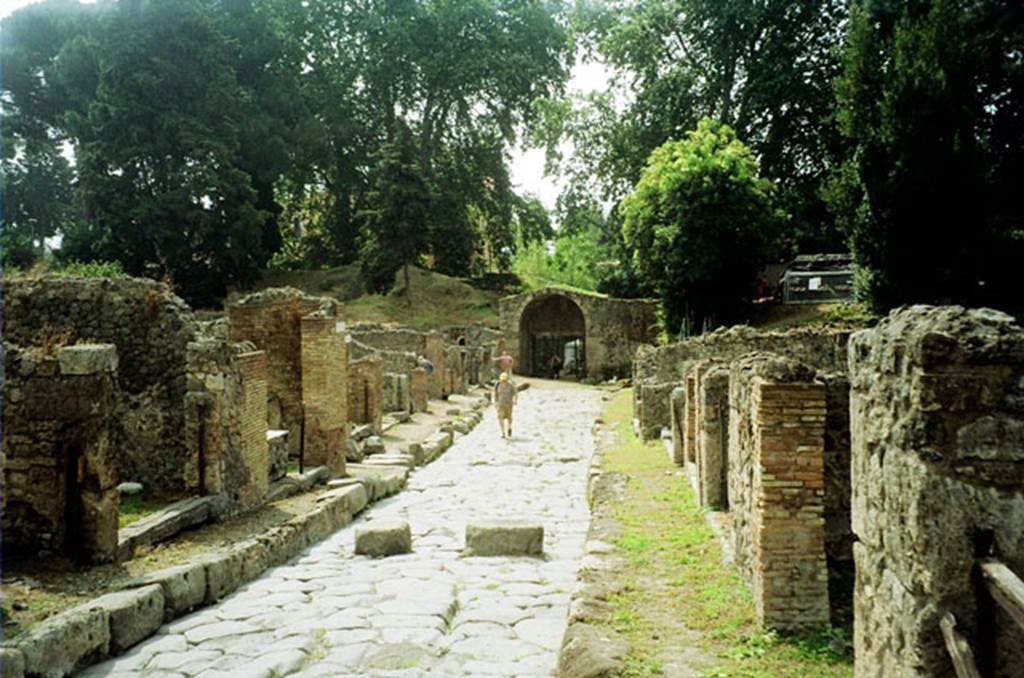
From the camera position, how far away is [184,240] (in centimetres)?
3500

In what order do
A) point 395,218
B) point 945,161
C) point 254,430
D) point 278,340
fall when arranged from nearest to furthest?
point 254,430, point 278,340, point 945,161, point 395,218

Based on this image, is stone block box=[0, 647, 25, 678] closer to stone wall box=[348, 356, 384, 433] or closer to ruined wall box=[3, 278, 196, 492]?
ruined wall box=[3, 278, 196, 492]

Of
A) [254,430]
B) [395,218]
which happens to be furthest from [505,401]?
[395,218]

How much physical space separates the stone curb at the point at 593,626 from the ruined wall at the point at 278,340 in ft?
22.3

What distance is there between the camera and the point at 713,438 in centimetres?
888

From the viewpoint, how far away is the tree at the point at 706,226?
2802cm

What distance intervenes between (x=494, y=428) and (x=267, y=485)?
11.0m

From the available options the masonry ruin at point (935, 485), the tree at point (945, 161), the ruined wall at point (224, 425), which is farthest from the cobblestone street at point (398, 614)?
the tree at point (945, 161)

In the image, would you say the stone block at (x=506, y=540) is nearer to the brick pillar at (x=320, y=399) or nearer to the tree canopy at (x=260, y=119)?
the brick pillar at (x=320, y=399)

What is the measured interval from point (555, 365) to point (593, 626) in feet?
113

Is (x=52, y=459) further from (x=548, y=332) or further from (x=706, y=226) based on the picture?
(x=548, y=332)

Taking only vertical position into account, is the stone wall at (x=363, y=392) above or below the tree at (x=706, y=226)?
below

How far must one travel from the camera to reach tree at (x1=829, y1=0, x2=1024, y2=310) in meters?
20.7

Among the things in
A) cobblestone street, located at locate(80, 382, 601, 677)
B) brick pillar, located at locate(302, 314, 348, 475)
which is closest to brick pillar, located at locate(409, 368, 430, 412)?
brick pillar, located at locate(302, 314, 348, 475)
